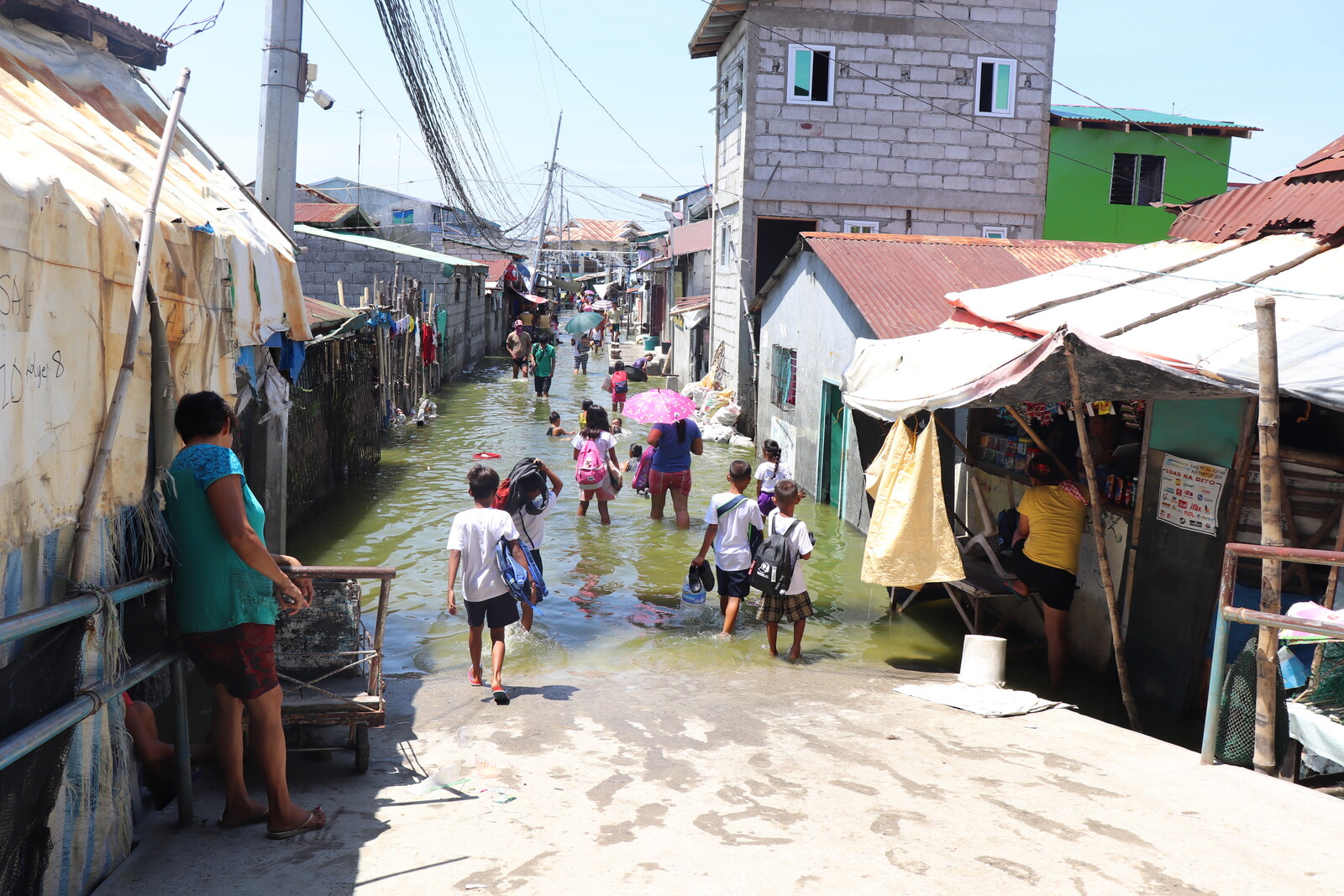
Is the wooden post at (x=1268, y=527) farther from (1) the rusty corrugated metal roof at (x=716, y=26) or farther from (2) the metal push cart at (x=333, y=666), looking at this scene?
(1) the rusty corrugated metal roof at (x=716, y=26)

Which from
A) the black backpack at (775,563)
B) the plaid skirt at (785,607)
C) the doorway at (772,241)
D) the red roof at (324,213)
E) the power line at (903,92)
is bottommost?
the plaid skirt at (785,607)

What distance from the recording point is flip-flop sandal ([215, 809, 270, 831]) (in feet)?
14.3

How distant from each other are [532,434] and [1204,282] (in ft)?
46.0

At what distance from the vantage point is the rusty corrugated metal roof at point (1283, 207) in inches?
310

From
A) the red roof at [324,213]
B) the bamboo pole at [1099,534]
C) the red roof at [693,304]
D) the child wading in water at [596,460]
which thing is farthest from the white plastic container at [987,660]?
the red roof at [324,213]

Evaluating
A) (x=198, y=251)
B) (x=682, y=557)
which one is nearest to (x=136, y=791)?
(x=198, y=251)

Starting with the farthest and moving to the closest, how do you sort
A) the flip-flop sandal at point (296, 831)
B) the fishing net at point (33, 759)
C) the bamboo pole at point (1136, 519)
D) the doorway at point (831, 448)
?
1. the doorway at point (831, 448)
2. the bamboo pole at point (1136, 519)
3. the flip-flop sandal at point (296, 831)
4. the fishing net at point (33, 759)

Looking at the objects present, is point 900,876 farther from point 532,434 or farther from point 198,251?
point 532,434

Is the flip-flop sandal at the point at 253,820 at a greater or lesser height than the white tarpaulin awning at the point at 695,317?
lesser

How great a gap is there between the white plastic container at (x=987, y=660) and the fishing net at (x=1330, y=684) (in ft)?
6.35

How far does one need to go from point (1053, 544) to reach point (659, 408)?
4.86 metres

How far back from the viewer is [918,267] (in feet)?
47.8

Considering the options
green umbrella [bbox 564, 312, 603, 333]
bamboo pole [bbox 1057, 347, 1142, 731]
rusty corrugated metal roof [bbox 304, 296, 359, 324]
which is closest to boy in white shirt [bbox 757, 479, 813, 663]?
bamboo pole [bbox 1057, 347, 1142, 731]

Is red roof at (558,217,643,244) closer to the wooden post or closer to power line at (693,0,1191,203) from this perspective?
power line at (693,0,1191,203)
